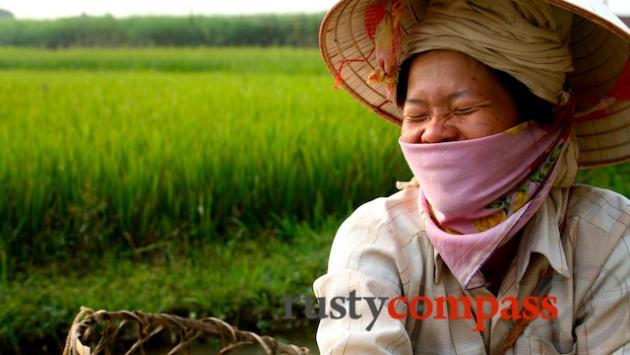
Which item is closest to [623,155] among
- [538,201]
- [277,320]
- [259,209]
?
[538,201]

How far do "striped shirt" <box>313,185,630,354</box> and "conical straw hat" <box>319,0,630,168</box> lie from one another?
1.03ft

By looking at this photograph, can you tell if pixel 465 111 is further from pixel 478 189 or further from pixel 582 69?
pixel 582 69

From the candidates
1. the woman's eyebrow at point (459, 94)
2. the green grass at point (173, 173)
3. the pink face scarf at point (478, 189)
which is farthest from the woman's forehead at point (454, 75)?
the green grass at point (173, 173)

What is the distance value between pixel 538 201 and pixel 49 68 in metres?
10.5

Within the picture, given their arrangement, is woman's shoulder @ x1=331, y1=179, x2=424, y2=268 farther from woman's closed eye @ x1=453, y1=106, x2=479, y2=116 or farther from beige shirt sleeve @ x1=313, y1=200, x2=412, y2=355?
woman's closed eye @ x1=453, y1=106, x2=479, y2=116

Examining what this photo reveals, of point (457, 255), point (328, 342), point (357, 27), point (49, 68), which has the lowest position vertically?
point (49, 68)

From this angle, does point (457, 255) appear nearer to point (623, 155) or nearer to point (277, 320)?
point (623, 155)

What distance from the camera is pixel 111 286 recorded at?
4.00m

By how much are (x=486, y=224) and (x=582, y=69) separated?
51 cm

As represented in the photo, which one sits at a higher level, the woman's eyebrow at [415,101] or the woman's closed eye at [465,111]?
the woman's eyebrow at [415,101]

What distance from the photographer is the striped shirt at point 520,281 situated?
184cm

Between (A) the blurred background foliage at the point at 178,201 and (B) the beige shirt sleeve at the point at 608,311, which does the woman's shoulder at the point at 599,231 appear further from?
(A) the blurred background foliage at the point at 178,201

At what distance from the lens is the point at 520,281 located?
1.91 metres

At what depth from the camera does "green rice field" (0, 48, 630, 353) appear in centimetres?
392
